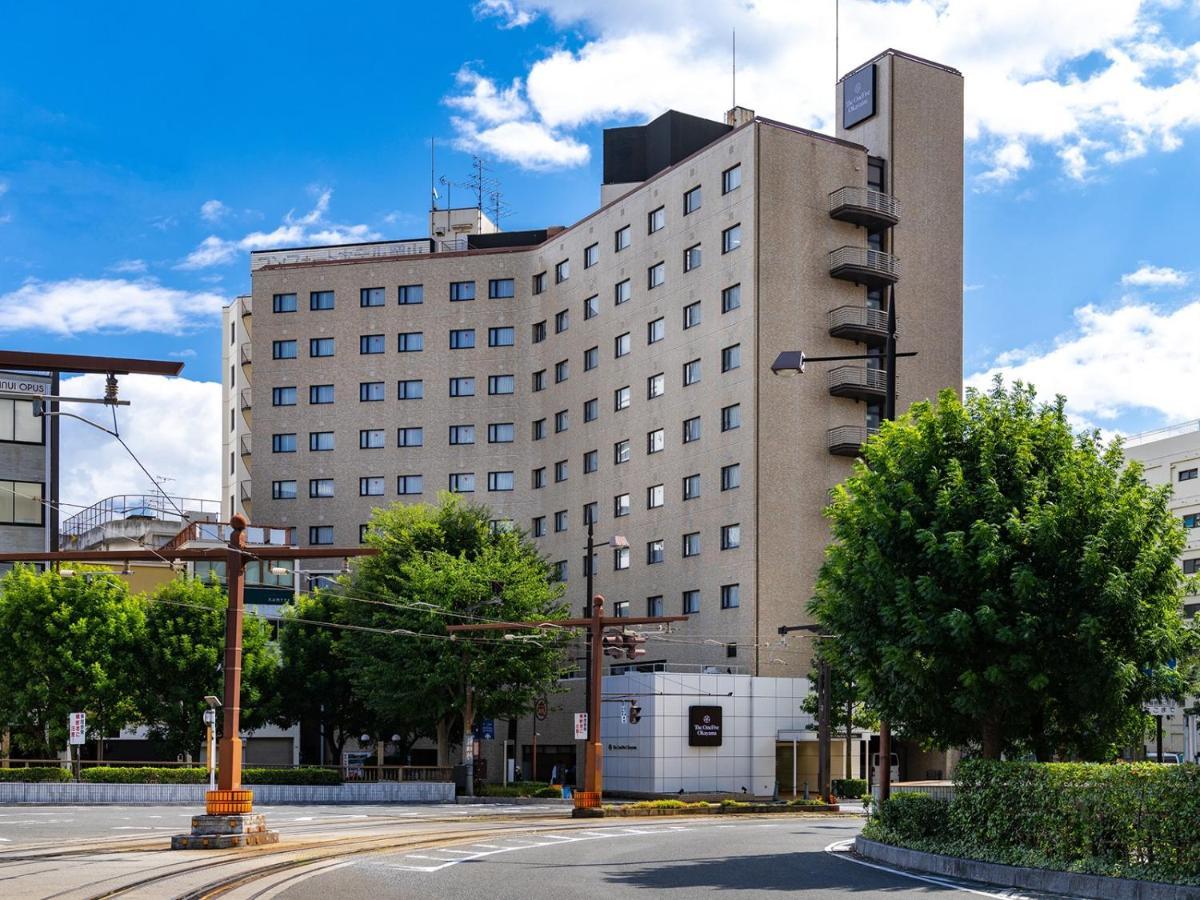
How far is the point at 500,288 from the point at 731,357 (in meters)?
22.2

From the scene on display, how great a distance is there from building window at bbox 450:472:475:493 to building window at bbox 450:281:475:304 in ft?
33.0

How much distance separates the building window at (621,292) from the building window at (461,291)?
1176 centimetres

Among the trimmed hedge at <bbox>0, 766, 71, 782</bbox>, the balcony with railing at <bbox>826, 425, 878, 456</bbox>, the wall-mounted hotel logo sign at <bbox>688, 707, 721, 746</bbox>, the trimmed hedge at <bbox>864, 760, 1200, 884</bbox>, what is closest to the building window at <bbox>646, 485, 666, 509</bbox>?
the balcony with railing at <bbox>826, 425, 878, 456</bbox>

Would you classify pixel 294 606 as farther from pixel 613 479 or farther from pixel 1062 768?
pixel 1062 768

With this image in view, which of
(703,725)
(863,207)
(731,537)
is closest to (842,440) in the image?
(731,537)

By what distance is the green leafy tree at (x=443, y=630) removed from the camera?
6131cm

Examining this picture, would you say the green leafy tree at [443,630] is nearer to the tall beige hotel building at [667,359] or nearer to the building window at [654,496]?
the building window at [654,496]

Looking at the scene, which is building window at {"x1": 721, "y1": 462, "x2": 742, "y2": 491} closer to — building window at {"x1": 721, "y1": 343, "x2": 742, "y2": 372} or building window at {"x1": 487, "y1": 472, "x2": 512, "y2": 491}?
building window at {"x1": 721, "y1": 343, "x2": 742, "y2": 372}

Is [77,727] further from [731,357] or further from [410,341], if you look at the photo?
[410,341]

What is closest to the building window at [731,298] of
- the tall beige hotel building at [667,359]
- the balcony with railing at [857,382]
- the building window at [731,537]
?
the tall beige hotel building at [667,359]

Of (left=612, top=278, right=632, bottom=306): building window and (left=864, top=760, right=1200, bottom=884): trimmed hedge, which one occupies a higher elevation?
(left=612, top=278, right=632, bottom=306): building window

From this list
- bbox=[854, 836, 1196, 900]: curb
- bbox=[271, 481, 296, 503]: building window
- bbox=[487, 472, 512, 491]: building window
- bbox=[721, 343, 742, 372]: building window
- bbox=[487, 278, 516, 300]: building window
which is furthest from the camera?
bbox=[271, 481, 296, 503]: building window

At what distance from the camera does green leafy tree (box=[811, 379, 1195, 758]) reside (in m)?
25.3

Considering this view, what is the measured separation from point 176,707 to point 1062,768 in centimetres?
4815
